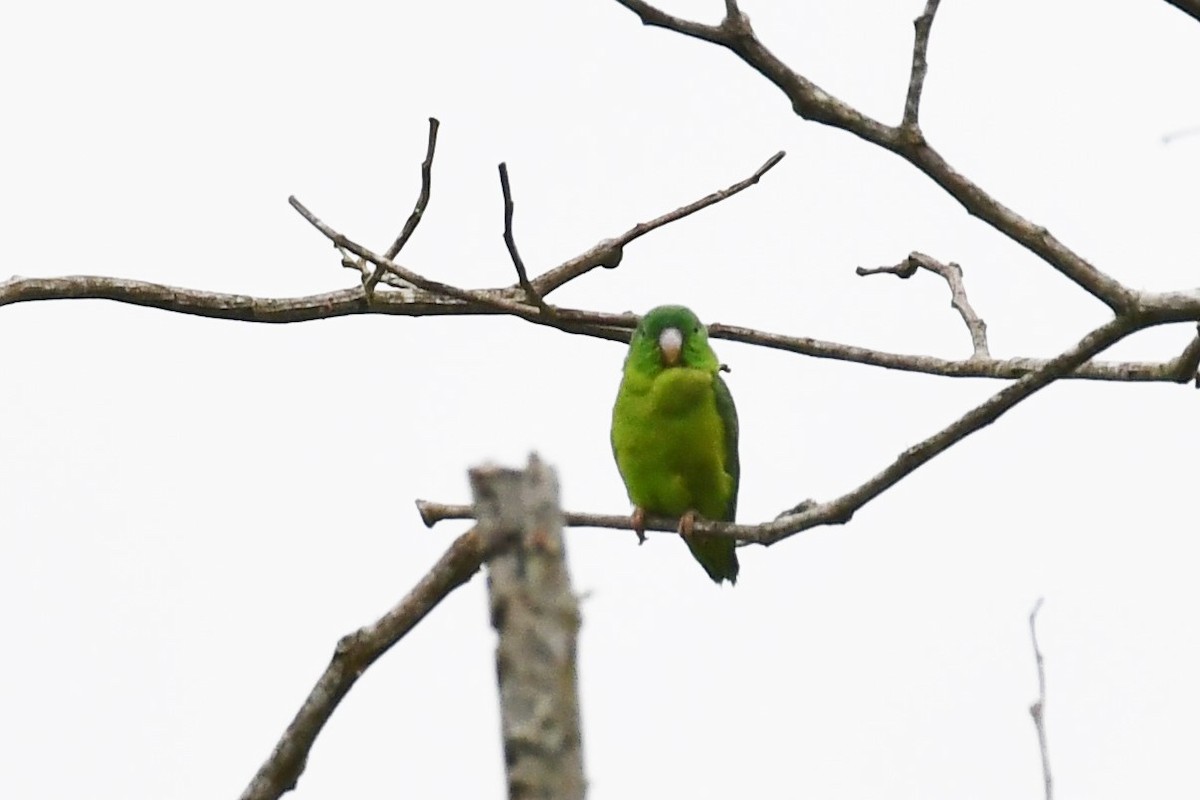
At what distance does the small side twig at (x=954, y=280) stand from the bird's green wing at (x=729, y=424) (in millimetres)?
724

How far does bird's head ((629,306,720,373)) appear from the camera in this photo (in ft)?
19.5

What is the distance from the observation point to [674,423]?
601cm

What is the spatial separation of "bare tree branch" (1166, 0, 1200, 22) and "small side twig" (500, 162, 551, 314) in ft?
5.10

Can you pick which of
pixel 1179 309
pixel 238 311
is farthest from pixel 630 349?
pixel 1179 309

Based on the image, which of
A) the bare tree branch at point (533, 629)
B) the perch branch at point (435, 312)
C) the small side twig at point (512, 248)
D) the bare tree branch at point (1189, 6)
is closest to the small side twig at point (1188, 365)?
the perch branch at point (435, 312)

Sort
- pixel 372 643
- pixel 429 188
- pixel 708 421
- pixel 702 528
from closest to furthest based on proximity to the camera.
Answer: pixel 372 643 < pixel 702 528 < pixel 429 188 < pixel 708 421

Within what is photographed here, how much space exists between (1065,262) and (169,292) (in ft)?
9.28

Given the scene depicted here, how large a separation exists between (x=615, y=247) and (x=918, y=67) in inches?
70.1

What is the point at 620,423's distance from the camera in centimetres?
616

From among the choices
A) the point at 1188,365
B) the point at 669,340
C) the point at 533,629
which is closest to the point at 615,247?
the point at 669,340

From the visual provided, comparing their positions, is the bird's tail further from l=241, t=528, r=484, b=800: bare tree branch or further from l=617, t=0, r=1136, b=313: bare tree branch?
l=241, t=528, r=484, b=800: bare tree branch

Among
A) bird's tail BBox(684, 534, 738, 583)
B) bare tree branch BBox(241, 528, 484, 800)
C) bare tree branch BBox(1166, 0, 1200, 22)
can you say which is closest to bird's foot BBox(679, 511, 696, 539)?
bird's tail BBox(684, 534, 738, 583)

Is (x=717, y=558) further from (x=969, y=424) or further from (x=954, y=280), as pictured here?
(x=969, y=424)

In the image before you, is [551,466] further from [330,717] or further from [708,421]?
[708,421]
